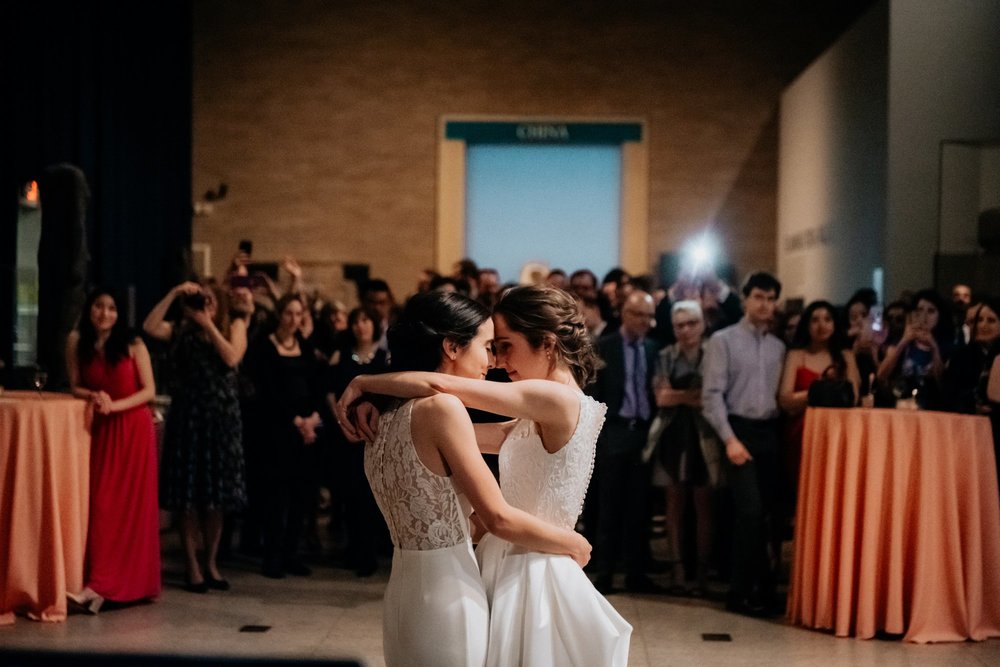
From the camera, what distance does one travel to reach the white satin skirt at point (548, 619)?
2.48 m

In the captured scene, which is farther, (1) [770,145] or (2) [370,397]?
(1) [770,145]

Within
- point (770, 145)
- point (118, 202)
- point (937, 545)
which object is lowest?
point (937, 545)

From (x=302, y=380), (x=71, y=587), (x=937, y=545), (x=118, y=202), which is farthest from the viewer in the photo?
(x=118, y=202)

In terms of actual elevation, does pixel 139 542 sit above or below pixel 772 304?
below

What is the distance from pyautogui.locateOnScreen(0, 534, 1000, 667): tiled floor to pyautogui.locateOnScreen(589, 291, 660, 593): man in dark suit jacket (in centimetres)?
28

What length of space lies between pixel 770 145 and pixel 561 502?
1137 centimetres

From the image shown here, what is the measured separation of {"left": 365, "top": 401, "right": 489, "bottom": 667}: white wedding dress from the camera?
95.1 inches

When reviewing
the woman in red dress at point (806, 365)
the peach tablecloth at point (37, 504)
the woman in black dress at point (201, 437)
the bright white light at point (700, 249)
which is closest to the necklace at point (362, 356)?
the woman in black dress at point (201, 437)

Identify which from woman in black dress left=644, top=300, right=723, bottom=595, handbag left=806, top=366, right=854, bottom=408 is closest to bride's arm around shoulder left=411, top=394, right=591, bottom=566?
handbag left=806, top=366, right=854, bottom=408

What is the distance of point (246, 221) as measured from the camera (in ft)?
45.1

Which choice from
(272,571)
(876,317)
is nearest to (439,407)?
(272,571)

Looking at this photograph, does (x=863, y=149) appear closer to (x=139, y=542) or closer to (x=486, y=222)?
(x=486, y=222)

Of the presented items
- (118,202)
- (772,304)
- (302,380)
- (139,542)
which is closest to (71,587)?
(139,542)

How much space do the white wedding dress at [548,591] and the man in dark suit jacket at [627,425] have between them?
12.0 feet
